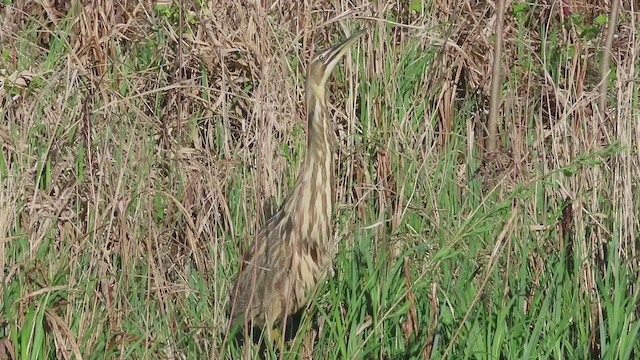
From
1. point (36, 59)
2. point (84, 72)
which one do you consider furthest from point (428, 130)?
point (36, 59)

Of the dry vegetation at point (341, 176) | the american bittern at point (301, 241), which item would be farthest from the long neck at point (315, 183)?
the dry vegetation at point (341, 176)

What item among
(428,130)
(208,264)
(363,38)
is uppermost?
(363,38)

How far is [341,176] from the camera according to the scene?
15.8 feet

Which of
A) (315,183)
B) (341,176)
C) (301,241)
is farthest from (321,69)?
(341,176)

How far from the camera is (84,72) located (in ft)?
16.2

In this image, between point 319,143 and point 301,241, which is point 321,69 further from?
point 301,241

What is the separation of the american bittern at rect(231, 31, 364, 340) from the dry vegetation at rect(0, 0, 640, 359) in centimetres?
10

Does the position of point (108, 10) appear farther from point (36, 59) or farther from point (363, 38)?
point (363, 38)

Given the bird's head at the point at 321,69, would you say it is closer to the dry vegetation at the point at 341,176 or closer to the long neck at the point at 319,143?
the long neck at the point at 319,143

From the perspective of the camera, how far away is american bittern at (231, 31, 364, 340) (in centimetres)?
408

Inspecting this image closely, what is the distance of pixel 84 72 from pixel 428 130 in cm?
138

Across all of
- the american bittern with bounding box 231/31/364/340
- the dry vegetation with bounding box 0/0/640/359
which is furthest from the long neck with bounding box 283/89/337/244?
the dry vegetation with bounding box 0/0/640/359

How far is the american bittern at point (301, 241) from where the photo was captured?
13.4ft

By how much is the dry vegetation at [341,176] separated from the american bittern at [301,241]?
10 cm
